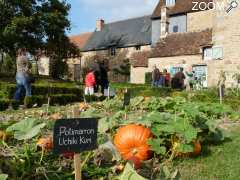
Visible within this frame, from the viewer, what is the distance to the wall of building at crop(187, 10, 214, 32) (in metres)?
40.5

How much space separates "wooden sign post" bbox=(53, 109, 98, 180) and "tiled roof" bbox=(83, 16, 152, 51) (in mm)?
48583

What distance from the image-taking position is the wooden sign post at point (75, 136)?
123 inches

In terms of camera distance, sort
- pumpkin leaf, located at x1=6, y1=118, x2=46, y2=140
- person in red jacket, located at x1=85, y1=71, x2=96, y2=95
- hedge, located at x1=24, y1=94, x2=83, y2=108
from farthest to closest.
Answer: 1. person in red jacket, located at x1=85, y1=71, x2=96, y2=95
2. hedge, located at x1=24, y1=94, x2=83, y2=108
3. pumpkin leaf, located at x1=6, y1=118, x2=46, y2=140

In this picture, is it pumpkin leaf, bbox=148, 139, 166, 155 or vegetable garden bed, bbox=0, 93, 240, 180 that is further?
pumpkin leaf, bbox=148, 139, 166, 155

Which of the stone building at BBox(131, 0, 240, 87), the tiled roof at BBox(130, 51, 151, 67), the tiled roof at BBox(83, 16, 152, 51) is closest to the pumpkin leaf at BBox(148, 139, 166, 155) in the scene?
the stone building at BBox(131, 0, 240, 87)

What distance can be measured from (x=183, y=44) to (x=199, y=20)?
714 cm

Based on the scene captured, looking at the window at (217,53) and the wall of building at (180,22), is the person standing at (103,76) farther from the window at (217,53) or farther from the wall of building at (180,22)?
the wall of building at (180,22)

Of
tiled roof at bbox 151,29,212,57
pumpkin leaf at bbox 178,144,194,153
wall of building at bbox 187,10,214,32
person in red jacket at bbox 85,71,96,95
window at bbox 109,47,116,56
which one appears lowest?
pumpkin leaf at bbox 178,144,194,153

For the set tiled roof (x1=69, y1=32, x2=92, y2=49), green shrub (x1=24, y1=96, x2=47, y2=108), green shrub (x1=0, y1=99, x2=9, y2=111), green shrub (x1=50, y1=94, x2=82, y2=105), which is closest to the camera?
green shrub (x1=0, y1=99, x2=9, y2=111)

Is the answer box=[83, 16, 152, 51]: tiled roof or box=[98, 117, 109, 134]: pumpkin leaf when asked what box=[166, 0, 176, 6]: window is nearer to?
box=[83, 16, 152, 51]: tiled roof

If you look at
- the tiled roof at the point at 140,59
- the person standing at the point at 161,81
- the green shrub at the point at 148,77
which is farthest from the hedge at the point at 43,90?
the tiled roof at the point at 140,59

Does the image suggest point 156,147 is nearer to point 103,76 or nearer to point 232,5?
point 103,76

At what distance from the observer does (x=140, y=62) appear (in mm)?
42812

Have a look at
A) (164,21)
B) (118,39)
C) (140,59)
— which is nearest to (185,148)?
(140,59)
